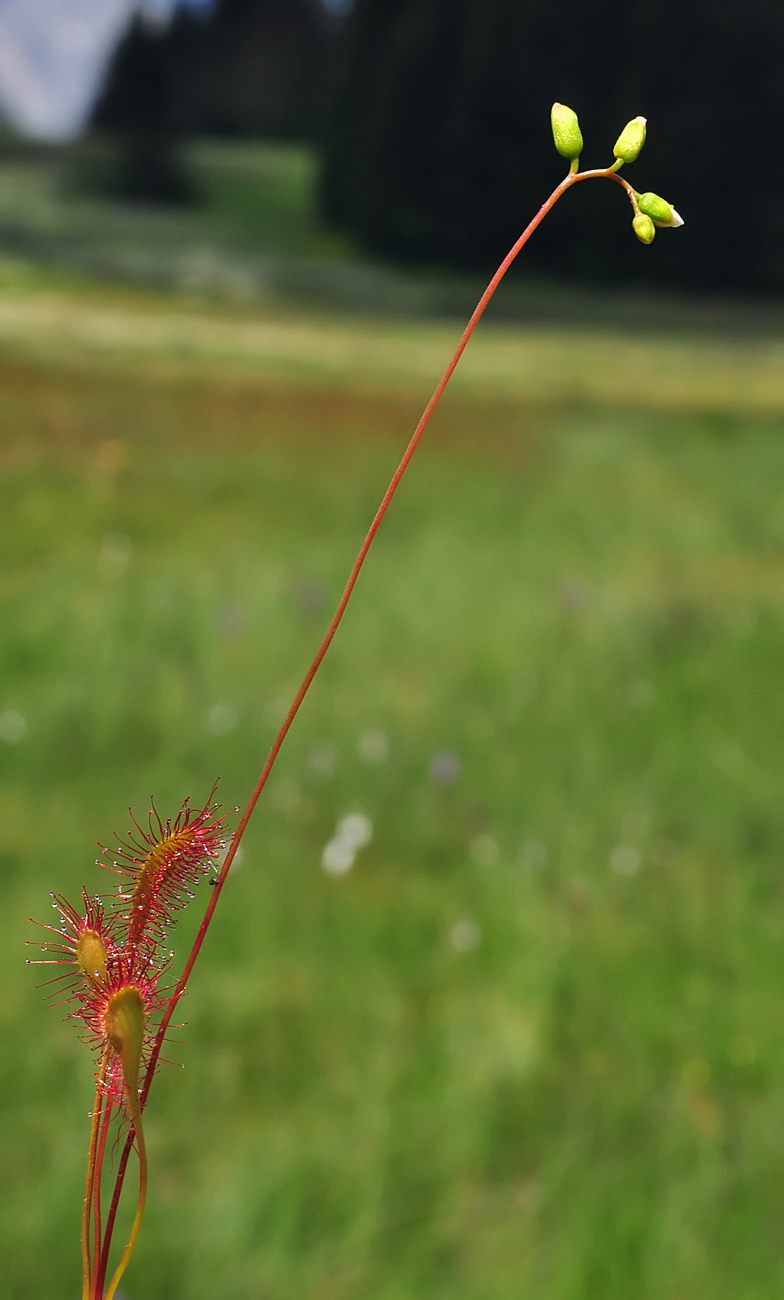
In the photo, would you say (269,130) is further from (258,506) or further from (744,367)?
(258,506)

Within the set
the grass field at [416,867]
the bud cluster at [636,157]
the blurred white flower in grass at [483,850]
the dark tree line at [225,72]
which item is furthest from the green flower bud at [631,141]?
the dark tree line at [225,72]

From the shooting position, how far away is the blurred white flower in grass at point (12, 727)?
2.70m

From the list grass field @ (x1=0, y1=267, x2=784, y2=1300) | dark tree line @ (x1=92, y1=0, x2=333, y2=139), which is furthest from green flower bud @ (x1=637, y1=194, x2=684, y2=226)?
dark tree line @ (x1=92, y1=0, x2=333, y2=139)

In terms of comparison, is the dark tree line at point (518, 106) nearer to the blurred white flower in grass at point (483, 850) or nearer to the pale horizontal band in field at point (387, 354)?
the pale horizontal band in field at point (387, 354)

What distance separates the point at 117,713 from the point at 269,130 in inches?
375

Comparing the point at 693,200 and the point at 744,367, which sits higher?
the point at 693,200

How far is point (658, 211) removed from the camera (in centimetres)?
25

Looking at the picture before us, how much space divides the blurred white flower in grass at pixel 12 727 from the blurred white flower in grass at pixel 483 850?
43.5 inches

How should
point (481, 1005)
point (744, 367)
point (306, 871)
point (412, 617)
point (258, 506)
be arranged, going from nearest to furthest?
1. point (481, 1005)
2. point (306, 871)
3. point (412, 617)
4. point (258, 506)
5. point (744, 367)

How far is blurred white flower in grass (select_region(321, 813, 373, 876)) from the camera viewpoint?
2.35 meters

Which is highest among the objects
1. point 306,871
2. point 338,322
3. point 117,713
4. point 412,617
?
point 338,322

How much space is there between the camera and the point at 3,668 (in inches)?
120

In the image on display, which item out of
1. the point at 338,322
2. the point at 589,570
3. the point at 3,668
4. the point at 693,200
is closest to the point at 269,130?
the point at 338,322

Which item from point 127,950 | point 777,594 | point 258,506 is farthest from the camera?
point 258,506
